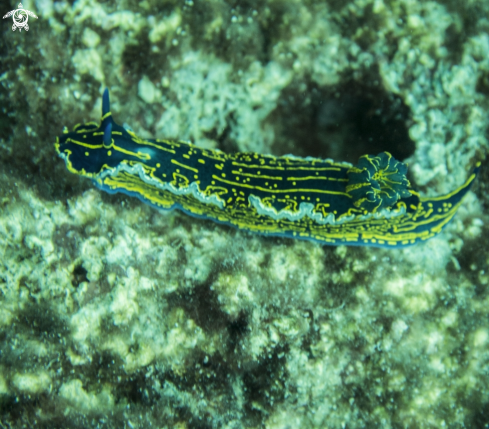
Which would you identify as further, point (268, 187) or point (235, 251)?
point (235, 251)

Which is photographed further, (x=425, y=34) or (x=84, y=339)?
(x=425, y=34)

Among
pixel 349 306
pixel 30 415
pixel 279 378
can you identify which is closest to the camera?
pixel 30 415

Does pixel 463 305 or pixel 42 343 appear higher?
pixel 463 305

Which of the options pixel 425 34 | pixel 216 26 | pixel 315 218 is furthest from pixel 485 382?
pixel 216 26

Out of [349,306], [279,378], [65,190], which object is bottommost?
[279,378]

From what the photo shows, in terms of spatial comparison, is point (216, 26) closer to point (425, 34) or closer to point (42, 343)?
point (425, 34)

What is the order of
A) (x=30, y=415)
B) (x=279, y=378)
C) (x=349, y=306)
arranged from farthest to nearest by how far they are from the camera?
1. (x=349, y=306)
2. (x=279, y=378)
3. (x=30, y=415)

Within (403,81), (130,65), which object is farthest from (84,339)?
(403,81)

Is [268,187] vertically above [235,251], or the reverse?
[268,187]
